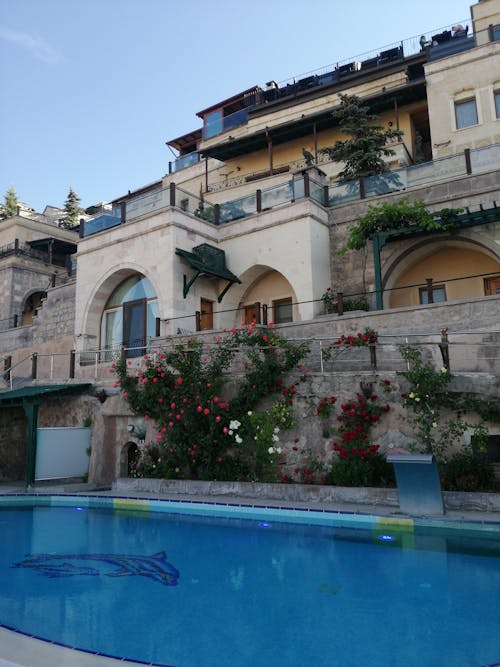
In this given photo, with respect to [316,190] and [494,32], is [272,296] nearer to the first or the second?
[316,190]

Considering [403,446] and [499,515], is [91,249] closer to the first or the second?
[403,446]

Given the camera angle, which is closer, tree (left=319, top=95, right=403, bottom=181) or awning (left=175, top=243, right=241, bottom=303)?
awning (left=175, top=243, right=241, bottom=303)

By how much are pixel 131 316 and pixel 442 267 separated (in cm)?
1011

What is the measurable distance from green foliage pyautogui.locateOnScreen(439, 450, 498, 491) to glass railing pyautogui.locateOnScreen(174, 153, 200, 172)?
75.2 ft

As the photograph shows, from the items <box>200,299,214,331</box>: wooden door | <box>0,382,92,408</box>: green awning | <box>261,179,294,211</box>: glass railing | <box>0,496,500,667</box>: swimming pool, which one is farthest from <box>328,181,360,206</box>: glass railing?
<box>0,496,500,667</box>: swimming pool

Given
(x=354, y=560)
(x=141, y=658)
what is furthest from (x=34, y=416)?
(x=141, y=658)

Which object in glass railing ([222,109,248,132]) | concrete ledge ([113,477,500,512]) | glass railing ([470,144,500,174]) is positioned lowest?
concrete ledge ([113,477,500,512])

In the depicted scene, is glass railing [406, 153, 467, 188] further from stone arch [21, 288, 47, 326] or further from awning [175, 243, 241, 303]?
stone arch [21, 288, 47, 326]

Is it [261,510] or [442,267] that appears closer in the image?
[261,510]

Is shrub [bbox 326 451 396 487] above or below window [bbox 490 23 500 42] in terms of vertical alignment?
below

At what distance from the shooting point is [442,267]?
1622 centimetres

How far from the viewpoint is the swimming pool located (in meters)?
4.12

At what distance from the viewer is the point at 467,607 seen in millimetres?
4875

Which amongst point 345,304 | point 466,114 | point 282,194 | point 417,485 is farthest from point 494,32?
point 417,485
